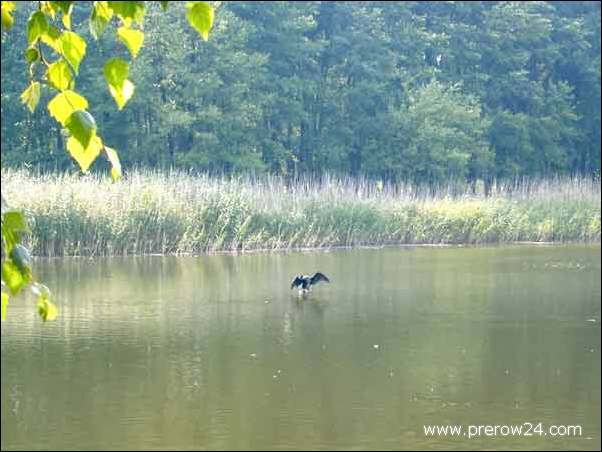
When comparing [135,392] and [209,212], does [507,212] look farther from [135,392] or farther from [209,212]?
[135,392]

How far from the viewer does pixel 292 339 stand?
11.6 meters

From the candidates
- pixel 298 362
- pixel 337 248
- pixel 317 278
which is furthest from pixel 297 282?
pixel 337 248

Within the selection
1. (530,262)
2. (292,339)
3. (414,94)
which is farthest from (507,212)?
(292,339)

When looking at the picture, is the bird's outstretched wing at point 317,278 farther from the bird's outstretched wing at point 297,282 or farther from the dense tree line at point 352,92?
the dense tree line at point 352,92

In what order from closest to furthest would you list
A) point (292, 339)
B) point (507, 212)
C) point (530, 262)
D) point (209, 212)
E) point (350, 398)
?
point (350, 398) < point (292, 339) < point (530, 262) < point (209, 212) < point (507, 212)

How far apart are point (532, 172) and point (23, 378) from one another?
34.5m

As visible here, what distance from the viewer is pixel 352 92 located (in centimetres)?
3834

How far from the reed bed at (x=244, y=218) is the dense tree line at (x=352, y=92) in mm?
8635

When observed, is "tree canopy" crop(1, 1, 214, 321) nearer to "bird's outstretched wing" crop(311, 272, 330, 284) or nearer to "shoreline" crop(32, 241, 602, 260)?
"bird's outstretched wing" crop(311, 272, 330, 284)

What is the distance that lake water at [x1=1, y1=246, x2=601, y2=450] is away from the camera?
26.3 ft

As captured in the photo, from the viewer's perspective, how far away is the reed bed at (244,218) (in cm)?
2012

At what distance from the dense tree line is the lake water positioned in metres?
15.9

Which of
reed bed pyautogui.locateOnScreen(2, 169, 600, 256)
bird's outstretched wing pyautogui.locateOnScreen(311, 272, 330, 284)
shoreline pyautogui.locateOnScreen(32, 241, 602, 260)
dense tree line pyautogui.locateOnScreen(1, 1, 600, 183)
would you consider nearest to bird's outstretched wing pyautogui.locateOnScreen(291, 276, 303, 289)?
bird's outstretched wing pyautogui.locateOnScreen(311, 272, 330, 284)

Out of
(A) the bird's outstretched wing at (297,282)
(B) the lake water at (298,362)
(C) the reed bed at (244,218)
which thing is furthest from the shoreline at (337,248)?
(A) the bird's outstretched wing at (297,282)
